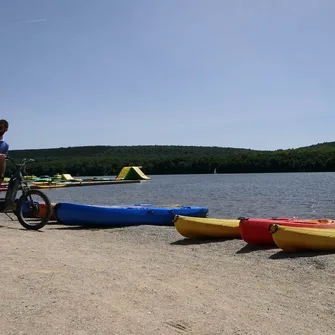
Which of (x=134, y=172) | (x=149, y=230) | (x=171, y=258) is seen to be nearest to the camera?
(x=171, y=258)

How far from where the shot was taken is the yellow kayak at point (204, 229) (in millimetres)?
10453

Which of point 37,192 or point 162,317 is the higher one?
point 37,192

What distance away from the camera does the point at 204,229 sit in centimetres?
1045

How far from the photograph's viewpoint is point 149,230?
11828 millimetres

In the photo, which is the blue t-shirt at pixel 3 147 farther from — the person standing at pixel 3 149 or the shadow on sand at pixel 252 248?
the shadow on sand at pixel 252 248

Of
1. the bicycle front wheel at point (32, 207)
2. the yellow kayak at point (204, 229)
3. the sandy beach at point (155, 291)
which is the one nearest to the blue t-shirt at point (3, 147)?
the bicycle front wheel at point (32, 207)

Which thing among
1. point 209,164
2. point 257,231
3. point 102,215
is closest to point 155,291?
point 257,231

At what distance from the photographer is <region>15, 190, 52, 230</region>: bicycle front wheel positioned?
9297 millimetres

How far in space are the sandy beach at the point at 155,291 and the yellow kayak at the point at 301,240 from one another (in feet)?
1.12

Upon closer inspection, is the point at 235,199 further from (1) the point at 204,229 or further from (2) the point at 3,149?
(2) the point at 3,149

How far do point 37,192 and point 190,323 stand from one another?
6110mm

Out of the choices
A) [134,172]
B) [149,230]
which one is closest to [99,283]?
[149,230]

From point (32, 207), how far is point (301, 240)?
517cm

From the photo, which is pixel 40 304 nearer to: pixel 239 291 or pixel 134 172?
pixel 239 291
